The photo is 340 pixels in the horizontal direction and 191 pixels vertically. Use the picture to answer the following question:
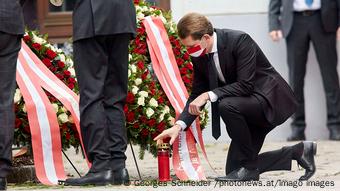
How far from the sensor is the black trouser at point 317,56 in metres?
11.1

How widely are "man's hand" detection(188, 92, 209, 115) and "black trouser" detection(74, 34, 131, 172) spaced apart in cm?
51

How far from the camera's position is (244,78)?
695 cm

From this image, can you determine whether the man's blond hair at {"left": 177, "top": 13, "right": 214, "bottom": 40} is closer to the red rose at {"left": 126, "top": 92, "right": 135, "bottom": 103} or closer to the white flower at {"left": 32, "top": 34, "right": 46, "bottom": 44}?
the red rose at {"left": 126, "top": 92, "right": 135, "bottom": 103}

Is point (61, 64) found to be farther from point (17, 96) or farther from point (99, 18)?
point (99, 18)

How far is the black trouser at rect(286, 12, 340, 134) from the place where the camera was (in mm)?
11078

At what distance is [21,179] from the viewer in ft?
25.4

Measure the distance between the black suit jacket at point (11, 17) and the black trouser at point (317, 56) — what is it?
5.11m

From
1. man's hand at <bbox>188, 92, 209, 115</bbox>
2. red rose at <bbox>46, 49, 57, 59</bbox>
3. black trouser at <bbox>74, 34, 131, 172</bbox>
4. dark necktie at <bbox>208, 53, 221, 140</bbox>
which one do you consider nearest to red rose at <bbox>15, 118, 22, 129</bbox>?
red rose at <bbox>46, 49, 57, 59</bbox>

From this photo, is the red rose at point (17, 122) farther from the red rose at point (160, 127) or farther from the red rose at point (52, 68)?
the red rose at point (160, 127)

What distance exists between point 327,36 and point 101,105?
4921mm

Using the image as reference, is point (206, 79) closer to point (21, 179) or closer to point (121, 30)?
point (121, 30)

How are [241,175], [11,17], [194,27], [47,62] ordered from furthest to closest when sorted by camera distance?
[47,62] < [241,175] < [194,27] < [11,17]

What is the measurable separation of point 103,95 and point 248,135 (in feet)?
3.44

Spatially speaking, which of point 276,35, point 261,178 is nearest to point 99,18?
point 261,178
